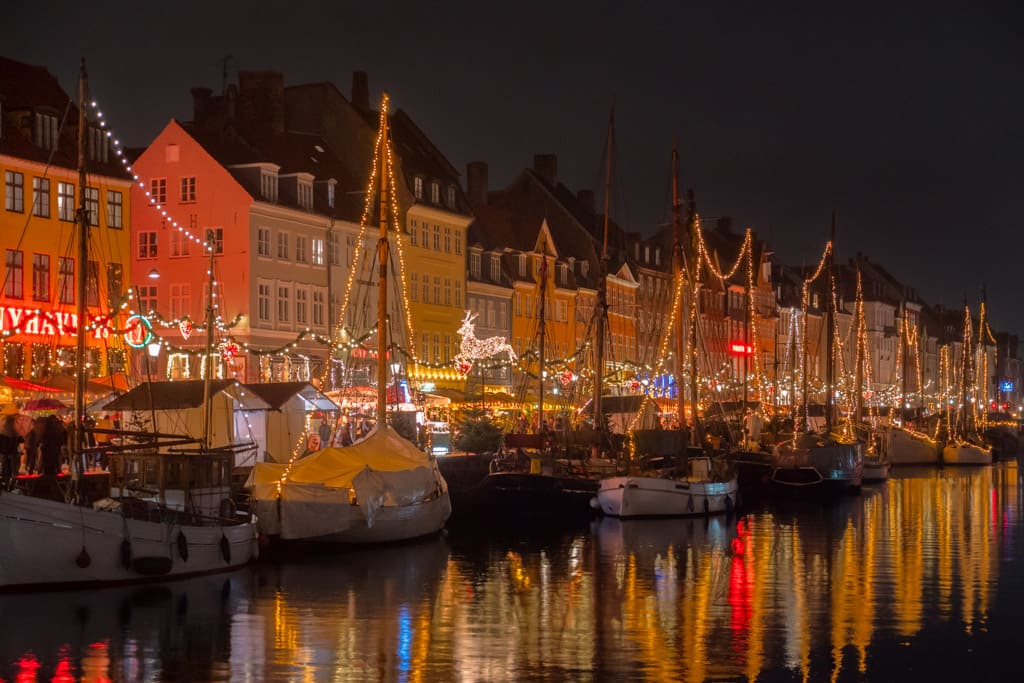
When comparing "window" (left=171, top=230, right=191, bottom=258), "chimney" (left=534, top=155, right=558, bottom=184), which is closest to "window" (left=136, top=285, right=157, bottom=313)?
"window" (left=171, top=230, right=191, bottom=258)

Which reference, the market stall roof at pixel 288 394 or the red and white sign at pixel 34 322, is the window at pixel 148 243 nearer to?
the red and white sign at pixel 34 322

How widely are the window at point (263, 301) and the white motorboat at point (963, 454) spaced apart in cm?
5201

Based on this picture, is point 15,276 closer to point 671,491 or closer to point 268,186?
point 268,186

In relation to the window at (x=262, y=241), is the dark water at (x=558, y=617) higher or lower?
lower

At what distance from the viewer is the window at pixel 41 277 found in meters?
53.7

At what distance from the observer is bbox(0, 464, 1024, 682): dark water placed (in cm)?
2267

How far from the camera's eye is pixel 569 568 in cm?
3572

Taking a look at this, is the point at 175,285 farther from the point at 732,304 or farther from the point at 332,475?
the point at 732,304

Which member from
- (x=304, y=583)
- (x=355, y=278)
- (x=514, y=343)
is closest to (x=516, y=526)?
(x=304, y=583)

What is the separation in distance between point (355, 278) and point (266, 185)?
7364 millimetres

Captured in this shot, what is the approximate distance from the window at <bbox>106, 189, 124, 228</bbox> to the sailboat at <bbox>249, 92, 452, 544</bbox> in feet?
69.3

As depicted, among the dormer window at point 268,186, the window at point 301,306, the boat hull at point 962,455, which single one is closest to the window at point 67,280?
the dormer window at point 268,186

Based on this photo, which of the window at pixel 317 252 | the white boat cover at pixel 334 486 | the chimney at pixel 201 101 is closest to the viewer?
the white boat cover at pixel 334 486

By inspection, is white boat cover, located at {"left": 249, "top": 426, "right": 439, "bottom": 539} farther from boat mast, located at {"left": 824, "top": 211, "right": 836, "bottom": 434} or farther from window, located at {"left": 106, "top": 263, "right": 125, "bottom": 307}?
boat mast, located at {"left": 824, "top": 211, "right": 836, "bottom": 434}
